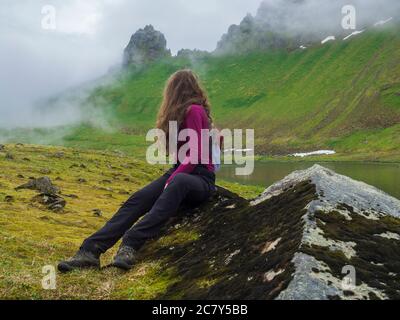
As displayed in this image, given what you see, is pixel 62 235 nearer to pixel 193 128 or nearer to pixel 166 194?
pixel 166 194

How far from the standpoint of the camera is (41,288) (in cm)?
956

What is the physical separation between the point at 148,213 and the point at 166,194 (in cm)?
66

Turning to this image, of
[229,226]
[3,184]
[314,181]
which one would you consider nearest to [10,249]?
[229,226]

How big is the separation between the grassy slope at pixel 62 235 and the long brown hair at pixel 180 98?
3.05 meters

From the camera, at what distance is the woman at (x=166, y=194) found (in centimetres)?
1146

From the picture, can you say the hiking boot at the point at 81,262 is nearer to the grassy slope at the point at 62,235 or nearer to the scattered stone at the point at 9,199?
the grassy slope at the point at 62,235

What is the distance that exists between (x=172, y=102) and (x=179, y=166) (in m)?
1.72

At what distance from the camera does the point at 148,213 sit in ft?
39.1

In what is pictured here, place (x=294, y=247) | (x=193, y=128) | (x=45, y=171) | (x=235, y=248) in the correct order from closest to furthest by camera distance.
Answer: (x=294, y=247), (x=235, y=248), (x=193, y=128), (x=45, y=171)

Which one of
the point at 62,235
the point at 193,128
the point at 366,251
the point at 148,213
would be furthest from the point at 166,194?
the point at 62,235

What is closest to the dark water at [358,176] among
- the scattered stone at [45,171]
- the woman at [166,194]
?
the scattered stone at [45,171]

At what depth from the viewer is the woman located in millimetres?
11461
